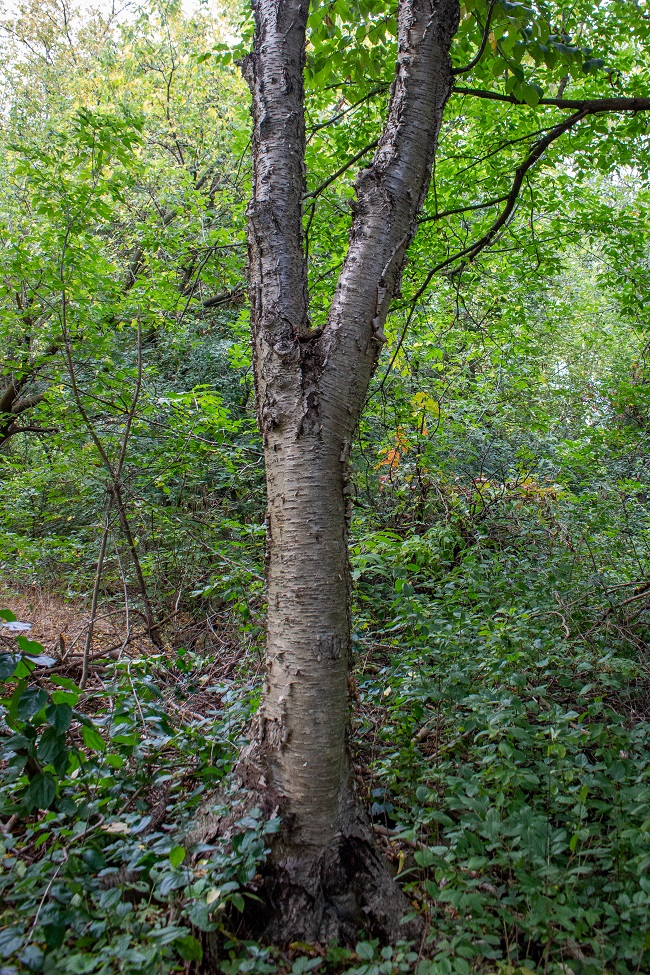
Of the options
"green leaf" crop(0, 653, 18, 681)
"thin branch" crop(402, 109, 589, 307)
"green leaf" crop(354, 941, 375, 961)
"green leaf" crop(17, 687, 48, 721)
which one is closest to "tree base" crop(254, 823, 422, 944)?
"green leaf" crop(354, 941, 375, 961)

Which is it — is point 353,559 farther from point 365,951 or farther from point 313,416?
point 365,951

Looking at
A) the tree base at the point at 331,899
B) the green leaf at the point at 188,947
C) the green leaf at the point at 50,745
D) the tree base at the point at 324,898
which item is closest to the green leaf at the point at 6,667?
the green leaf at the point at 50,745

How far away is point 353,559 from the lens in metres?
3.53

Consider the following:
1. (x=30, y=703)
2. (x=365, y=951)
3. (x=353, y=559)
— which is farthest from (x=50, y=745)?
(x=353, y=559)

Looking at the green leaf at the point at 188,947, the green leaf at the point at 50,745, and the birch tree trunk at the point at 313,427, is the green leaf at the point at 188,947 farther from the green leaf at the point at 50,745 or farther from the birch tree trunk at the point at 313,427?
the green leaf at the point at 50,745

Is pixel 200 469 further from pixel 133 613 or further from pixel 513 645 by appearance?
pixel 513 645

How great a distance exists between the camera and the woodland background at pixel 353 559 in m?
1.91

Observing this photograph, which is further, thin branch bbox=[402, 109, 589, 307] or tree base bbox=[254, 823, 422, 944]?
thin branch bbox=[402, 109, 589, 307]

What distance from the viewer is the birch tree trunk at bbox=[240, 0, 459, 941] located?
86.3 inches

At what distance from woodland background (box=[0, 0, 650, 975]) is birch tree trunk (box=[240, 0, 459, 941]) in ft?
0.55

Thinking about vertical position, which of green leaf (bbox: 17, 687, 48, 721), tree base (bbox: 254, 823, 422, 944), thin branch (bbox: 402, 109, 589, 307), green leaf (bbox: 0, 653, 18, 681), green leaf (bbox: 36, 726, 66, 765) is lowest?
tree base (bbox: 254, 823, 422, 944)

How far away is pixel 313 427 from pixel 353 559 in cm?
139

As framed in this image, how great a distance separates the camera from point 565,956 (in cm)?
197

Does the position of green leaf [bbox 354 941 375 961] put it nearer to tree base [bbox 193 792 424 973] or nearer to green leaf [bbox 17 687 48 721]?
tree base [bbox 193 792 424 973]
